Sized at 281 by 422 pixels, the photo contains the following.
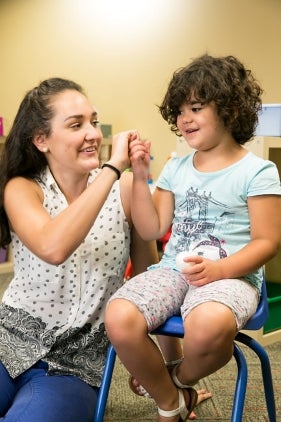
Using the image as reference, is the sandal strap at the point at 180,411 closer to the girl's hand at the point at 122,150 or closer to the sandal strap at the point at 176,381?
the sandal strap at the point at 176,381

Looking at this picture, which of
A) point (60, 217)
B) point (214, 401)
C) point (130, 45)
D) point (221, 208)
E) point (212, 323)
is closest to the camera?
point (212, 323)

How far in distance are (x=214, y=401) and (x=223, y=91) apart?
99 centimetres

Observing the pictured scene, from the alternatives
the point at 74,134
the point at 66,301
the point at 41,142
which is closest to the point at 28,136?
the point at 41,142

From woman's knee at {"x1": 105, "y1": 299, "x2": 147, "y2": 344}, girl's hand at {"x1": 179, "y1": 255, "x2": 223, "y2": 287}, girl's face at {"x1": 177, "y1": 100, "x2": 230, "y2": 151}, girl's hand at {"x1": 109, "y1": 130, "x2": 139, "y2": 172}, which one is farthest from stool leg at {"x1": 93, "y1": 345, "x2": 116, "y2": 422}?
girl's face at {"x1": 177, "y1": 100, "x2": 230, "y2": 151}

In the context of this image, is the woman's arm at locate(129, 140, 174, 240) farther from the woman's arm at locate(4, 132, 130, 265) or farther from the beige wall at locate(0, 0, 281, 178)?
the beige wall at locate(0, 0, 281, 178)

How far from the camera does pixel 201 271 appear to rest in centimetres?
98

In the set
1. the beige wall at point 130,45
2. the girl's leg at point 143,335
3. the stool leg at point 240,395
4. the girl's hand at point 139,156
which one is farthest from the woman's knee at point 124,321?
the beige wall at point 130,45

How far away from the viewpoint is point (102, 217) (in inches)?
47.0

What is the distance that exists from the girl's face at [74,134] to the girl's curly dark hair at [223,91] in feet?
0.71

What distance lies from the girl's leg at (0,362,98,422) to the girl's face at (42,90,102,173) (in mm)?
474

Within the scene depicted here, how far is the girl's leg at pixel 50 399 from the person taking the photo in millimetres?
963

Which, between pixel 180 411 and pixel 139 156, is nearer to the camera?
pixel 180 411

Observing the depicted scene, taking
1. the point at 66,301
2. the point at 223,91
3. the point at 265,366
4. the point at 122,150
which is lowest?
the point at 265,366

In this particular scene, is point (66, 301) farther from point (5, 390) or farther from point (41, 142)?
point (41, 142)
